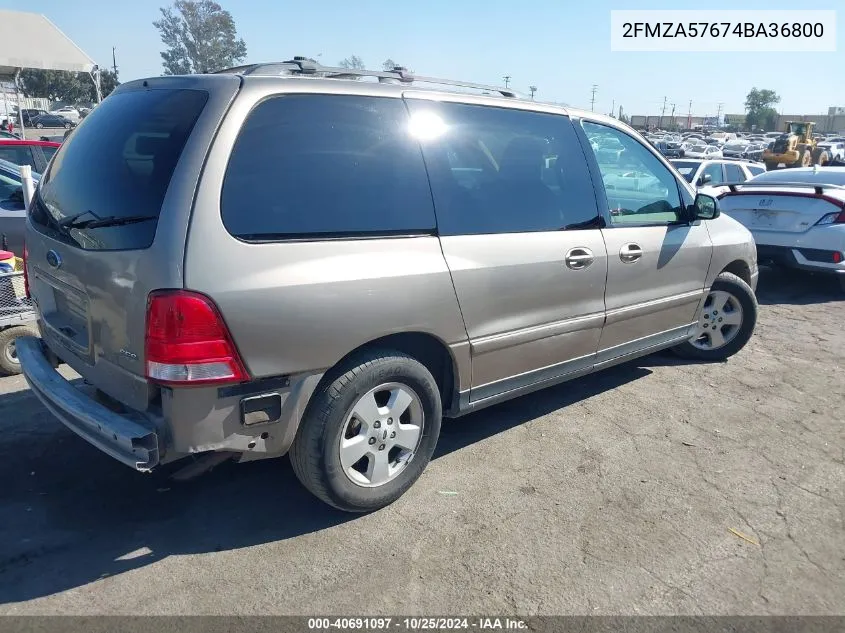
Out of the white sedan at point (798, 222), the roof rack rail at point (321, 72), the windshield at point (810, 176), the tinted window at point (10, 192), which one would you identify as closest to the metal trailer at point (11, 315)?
the tinted window at point (10, 192)

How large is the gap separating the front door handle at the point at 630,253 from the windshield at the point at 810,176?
661cm

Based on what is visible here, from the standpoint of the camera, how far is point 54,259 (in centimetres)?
307

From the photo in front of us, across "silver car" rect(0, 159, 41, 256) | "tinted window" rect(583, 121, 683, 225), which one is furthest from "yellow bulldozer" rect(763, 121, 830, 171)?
"silver car" rect(0, 159, 41, 256)

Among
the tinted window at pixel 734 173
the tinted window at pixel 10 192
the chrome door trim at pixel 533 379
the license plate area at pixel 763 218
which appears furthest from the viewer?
the tinted window at pixel 734 173

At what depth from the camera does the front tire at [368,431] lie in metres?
2.91

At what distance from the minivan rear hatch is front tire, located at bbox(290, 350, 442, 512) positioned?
72 cm

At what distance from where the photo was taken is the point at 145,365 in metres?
2.59

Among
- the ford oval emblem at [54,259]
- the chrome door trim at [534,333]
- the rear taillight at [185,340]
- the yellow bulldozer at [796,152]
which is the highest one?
the yellow bulldozer at [796,152]

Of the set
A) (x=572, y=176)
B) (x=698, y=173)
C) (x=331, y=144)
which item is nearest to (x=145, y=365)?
(x=331, y=144)

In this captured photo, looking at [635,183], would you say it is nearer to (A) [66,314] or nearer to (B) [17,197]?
(A) [66,314]

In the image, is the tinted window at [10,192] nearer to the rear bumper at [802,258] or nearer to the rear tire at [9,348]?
the rear tire at [9,348]

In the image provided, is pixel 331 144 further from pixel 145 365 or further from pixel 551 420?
pixel 551 420

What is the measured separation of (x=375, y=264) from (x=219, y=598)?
59.5 inches

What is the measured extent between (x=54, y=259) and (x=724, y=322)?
16.0 ft
